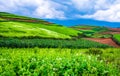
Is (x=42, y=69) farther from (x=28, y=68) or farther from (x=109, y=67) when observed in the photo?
(x=109, y=67)

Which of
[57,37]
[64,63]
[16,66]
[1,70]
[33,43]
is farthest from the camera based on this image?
[57,37]

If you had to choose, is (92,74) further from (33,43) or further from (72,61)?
(33,43)

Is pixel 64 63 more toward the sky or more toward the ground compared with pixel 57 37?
more toward the sky

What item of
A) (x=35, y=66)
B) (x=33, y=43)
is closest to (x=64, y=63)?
(x=35, y=66)

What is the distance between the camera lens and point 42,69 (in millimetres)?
10016

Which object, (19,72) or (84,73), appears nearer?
(19,72)

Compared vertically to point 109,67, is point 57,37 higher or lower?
lower

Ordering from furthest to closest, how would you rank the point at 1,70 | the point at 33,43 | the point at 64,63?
the point at 33,43 → the point at 64,63 → the point at 1,70

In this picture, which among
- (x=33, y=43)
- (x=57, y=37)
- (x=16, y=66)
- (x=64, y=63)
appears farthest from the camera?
(x=57, y=37)

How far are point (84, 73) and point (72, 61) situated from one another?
141cm

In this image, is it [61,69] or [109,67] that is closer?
[61,69]

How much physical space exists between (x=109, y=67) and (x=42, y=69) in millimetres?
3652

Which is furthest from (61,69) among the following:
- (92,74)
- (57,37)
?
(57,37)

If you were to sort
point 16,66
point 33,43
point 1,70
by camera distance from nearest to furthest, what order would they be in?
point 1,70 < point 16,66 < point 33,43
